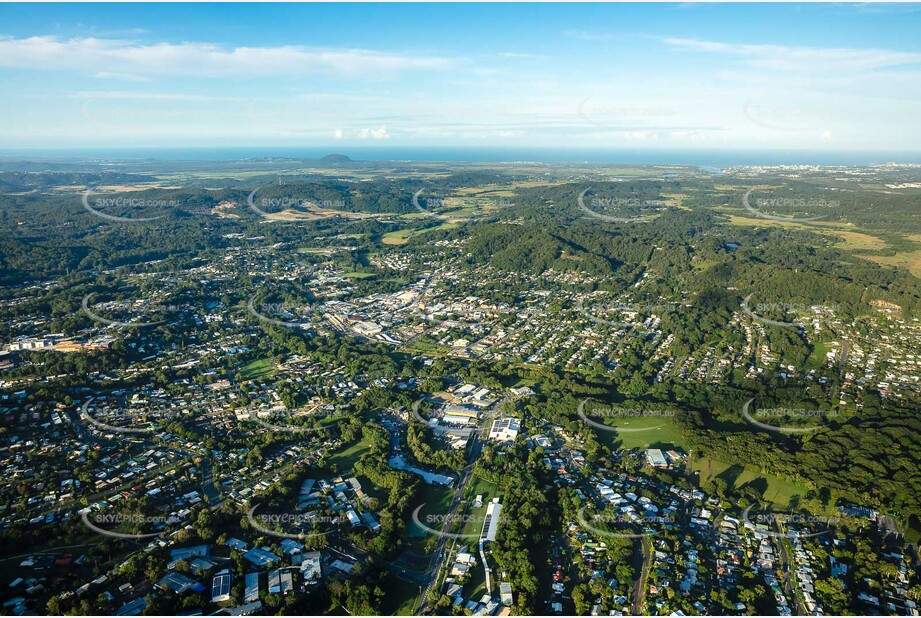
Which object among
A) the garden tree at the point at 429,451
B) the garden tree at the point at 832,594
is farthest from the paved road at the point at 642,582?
the garden tree at the point at 429,451

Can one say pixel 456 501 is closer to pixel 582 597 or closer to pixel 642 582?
pixel 582 597

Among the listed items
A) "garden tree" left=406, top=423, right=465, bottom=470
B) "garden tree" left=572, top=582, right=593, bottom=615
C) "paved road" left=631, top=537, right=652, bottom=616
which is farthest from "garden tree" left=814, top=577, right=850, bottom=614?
"garden tree" left=406, top=423, right=465, bottom=470

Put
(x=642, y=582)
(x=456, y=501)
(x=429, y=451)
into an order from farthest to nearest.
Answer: (x=429, y=451) < (x=456, y=501) < (x=642, y=582)

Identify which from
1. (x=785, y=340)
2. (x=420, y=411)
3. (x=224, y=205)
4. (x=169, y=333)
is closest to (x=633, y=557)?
(x=420, y=411)

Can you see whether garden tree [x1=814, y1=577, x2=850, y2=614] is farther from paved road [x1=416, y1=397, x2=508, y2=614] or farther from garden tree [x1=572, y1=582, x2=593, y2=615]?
paved road [x1=416, y1=397, x2=508, y2=614]

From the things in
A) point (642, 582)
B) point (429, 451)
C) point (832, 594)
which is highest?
point (429, 451)

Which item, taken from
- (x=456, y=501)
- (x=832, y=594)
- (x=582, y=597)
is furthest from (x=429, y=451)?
(x=832, y=594)

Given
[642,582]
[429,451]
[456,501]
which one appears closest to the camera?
[642,582]

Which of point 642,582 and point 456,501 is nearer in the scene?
point 642,582

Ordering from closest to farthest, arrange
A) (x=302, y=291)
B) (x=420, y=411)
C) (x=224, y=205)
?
1. (x=420, y=411)
2. (x=302, y=291)
3. (x=224, y=205)

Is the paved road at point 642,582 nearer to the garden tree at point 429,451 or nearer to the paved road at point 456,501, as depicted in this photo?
the paved road at point 456,501

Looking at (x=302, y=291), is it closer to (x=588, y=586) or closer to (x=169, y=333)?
(x=169, y=333)
